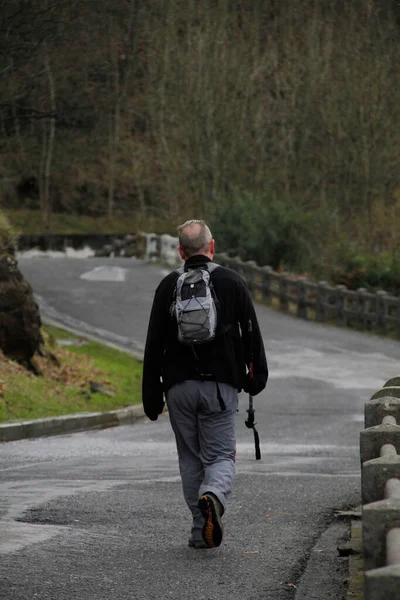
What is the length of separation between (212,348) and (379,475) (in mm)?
1840

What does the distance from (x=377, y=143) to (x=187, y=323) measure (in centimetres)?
3720

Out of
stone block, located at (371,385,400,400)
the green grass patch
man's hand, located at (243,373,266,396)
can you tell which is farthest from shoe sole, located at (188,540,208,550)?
the green grass patch

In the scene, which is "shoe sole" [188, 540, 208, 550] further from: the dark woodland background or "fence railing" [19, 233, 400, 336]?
the dark woodland background

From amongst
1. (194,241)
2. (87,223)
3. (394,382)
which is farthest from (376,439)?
(87,223)

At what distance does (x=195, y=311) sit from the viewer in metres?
7.20

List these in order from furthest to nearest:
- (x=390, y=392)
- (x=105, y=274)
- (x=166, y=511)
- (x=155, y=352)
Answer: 1. (x=105, y=274)
2. (x=166, y=511)
3. (x=390, y=392)
4. (x=155, y=352)

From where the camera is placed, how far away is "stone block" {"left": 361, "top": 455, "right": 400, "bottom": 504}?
5.68 meters

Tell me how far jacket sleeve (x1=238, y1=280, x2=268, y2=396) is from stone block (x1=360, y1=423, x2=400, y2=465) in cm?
103

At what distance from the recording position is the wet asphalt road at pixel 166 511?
632 centimetres

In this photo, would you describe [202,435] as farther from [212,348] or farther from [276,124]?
[276,124]

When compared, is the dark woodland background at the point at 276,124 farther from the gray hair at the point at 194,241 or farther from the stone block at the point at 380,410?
the stone block at the point at 380,410

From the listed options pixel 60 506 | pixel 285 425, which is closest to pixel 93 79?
pixel 285 425

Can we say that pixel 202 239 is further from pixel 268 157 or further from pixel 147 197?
pixel 147 197

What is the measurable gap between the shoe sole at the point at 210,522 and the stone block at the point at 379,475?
1.41 m
